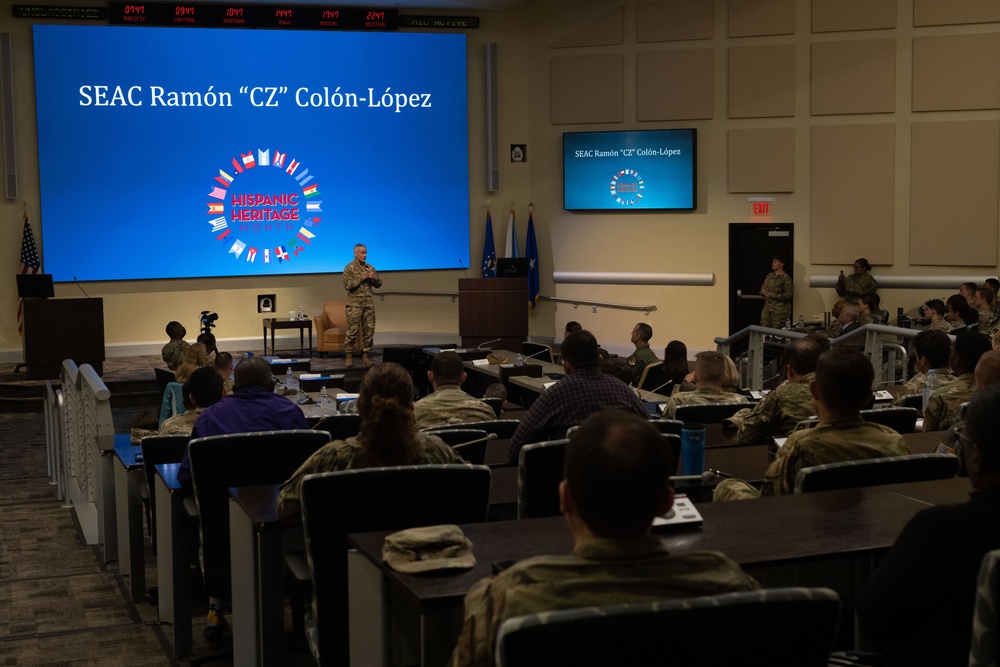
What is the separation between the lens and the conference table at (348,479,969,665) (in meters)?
2.34

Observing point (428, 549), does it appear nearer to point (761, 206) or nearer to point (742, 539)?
point (742, 539)

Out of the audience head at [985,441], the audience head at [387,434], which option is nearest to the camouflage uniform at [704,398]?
the audience head at [387,434]

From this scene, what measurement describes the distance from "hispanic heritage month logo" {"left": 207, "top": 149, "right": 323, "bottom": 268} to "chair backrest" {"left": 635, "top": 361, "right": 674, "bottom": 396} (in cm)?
676

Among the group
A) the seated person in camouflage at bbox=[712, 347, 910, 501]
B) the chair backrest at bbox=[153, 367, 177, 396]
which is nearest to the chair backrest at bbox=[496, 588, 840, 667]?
the seated person in camouflage at bbox=[712, 347, 910, 501]

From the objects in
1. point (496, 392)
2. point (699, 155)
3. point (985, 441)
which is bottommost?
point (496, 392)

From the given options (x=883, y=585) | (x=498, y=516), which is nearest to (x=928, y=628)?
(x=883, y=585)

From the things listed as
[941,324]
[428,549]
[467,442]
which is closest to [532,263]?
[941,324]

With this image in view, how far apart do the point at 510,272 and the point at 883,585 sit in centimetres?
1183

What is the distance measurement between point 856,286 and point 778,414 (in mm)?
8851

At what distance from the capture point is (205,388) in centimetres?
515

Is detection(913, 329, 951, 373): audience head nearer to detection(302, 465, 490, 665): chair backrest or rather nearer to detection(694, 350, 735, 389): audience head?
detection(694, 350, 735, 389): audience head

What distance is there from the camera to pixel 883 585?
2.12 meters

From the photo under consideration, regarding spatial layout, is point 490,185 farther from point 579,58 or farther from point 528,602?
point 528,602

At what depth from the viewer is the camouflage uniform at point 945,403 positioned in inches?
A: 189
